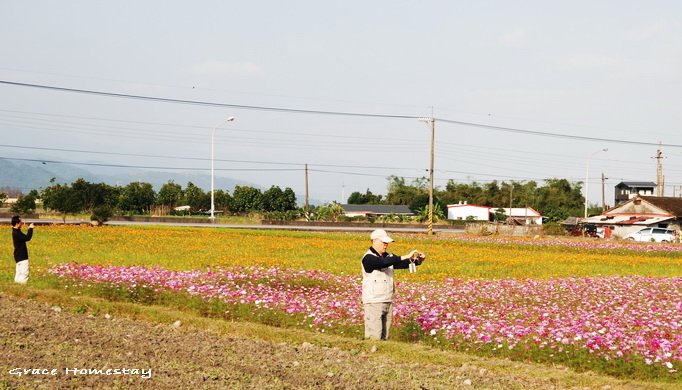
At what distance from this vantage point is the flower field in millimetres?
12438

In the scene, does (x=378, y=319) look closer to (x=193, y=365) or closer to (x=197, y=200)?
(x=193, y=365)

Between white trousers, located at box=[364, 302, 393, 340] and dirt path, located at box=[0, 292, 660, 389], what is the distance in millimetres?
495

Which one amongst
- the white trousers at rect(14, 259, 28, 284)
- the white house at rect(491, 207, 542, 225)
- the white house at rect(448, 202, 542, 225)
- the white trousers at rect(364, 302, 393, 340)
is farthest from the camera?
the white house at rect(491, 207, 542, 225)

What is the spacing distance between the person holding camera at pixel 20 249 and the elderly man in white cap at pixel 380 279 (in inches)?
436

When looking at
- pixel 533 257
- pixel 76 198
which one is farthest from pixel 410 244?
pixel 76 198

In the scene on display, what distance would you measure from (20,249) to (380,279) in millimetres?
11920

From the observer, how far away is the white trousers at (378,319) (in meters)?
12.4

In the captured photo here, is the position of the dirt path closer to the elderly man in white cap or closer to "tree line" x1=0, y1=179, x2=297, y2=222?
the elderly man in white cap

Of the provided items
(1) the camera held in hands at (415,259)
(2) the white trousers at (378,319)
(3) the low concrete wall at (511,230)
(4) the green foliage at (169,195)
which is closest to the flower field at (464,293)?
(2) the white trousers at (378,319)

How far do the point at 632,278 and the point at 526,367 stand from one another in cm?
1235

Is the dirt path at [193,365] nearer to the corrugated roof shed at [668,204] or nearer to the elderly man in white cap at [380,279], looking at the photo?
the elderly man in white cap at [380,279]

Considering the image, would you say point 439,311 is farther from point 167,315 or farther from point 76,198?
point 76,198

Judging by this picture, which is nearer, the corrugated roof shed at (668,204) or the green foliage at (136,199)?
the corrugated roof shed at (668,204)

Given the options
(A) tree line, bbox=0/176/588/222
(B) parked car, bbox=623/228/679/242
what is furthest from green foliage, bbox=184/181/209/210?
(B) parked car, bbox=623/228/679/242
